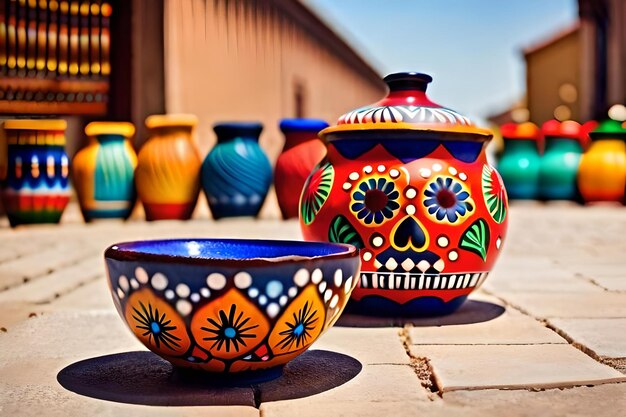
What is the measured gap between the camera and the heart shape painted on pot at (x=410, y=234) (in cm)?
205

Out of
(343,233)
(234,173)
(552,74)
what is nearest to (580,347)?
(343,233)

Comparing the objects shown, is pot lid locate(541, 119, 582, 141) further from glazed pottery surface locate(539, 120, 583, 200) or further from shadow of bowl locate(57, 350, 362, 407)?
shadow of bowl locate(57, 350, 362, 407)

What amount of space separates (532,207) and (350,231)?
10.9 ft

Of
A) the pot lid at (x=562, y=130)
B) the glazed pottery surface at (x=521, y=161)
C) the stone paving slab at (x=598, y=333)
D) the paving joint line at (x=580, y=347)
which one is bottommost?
the paving joint line at (x=580, y=347)

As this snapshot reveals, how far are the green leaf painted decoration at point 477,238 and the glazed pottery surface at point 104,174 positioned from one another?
3.19m

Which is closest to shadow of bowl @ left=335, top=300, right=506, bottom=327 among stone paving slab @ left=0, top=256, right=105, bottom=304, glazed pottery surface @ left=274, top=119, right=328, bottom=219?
stone paving slab @ left=0, top=256, right=105, bottom=304

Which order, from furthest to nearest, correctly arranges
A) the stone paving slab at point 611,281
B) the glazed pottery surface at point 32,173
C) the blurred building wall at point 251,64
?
the blurred building wall at point 251,64 → the glazed pottery surface at point 32,173 → the stone paving slab at point 611,281

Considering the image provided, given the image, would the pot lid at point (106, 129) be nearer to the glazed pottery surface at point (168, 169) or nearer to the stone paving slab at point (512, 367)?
the glazed pottery surface at point (168, 169)

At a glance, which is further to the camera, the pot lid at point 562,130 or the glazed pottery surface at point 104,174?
the pot lid at point 562,130

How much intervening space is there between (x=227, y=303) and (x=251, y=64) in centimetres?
777

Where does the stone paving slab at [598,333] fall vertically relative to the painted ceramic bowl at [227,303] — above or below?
below

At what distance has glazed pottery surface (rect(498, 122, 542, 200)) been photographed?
5594mm

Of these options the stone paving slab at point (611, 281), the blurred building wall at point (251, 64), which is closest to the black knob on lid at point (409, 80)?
the stone paving slab at point (611, 281)

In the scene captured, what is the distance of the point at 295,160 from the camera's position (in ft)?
15.5
